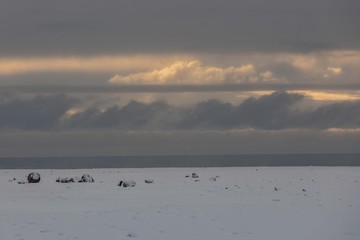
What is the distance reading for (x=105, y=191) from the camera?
44.3 meters

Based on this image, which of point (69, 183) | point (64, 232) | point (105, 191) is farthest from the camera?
point (69, 183)

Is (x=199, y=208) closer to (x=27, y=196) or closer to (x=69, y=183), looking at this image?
(x=27, y=196)

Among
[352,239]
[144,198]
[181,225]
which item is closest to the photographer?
[352,239]

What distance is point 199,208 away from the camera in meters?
32.4

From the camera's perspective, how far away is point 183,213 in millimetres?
30047

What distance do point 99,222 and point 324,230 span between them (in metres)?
9.12

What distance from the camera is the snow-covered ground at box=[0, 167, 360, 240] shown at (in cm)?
2417

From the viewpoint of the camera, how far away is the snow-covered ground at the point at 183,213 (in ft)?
79.3

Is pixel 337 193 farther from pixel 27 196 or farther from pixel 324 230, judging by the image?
pixel 27 196

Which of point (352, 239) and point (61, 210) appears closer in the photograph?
point (352, 239)

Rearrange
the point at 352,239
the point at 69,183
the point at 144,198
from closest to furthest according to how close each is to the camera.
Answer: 1. the point at 352,239
2. the point at 144,198
3. the point at 69,183

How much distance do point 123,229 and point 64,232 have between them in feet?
7.41

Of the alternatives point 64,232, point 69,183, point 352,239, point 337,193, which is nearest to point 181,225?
point 64,232

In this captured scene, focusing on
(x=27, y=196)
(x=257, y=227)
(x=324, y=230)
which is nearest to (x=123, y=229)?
(x=257, y=227)
